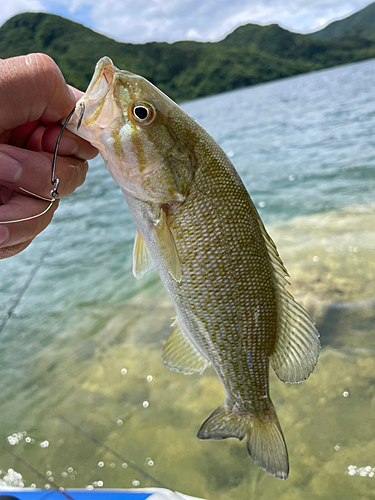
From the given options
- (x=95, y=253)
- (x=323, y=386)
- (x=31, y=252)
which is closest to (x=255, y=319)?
(x=323, y=386)

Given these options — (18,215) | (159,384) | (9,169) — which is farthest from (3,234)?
(159,384)

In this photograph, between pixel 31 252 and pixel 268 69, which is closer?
pixel 31 252

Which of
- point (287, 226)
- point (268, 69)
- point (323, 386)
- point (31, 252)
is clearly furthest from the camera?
point (268, 69)

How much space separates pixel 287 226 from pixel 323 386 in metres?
5.59

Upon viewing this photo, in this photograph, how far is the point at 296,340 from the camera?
2.11 m

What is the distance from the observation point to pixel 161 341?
19.8 feet

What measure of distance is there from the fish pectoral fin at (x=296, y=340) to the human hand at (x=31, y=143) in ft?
4.34

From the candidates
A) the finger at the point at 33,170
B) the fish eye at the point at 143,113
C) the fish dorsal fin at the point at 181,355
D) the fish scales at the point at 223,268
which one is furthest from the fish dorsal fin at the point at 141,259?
the fish eye at the point at 143,113

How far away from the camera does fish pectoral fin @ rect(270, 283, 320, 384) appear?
81.9 inches

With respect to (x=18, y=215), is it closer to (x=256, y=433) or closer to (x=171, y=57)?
(x=256, y=433)

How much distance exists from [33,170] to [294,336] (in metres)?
1.60

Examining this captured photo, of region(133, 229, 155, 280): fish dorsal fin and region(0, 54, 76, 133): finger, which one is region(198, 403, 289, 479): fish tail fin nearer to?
region(133, 229, 155, 280): fish dorsal fin

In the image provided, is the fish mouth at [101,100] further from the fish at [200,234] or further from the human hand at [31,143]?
the human hand at [31,143]

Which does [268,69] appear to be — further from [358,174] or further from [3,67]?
[3,67]
